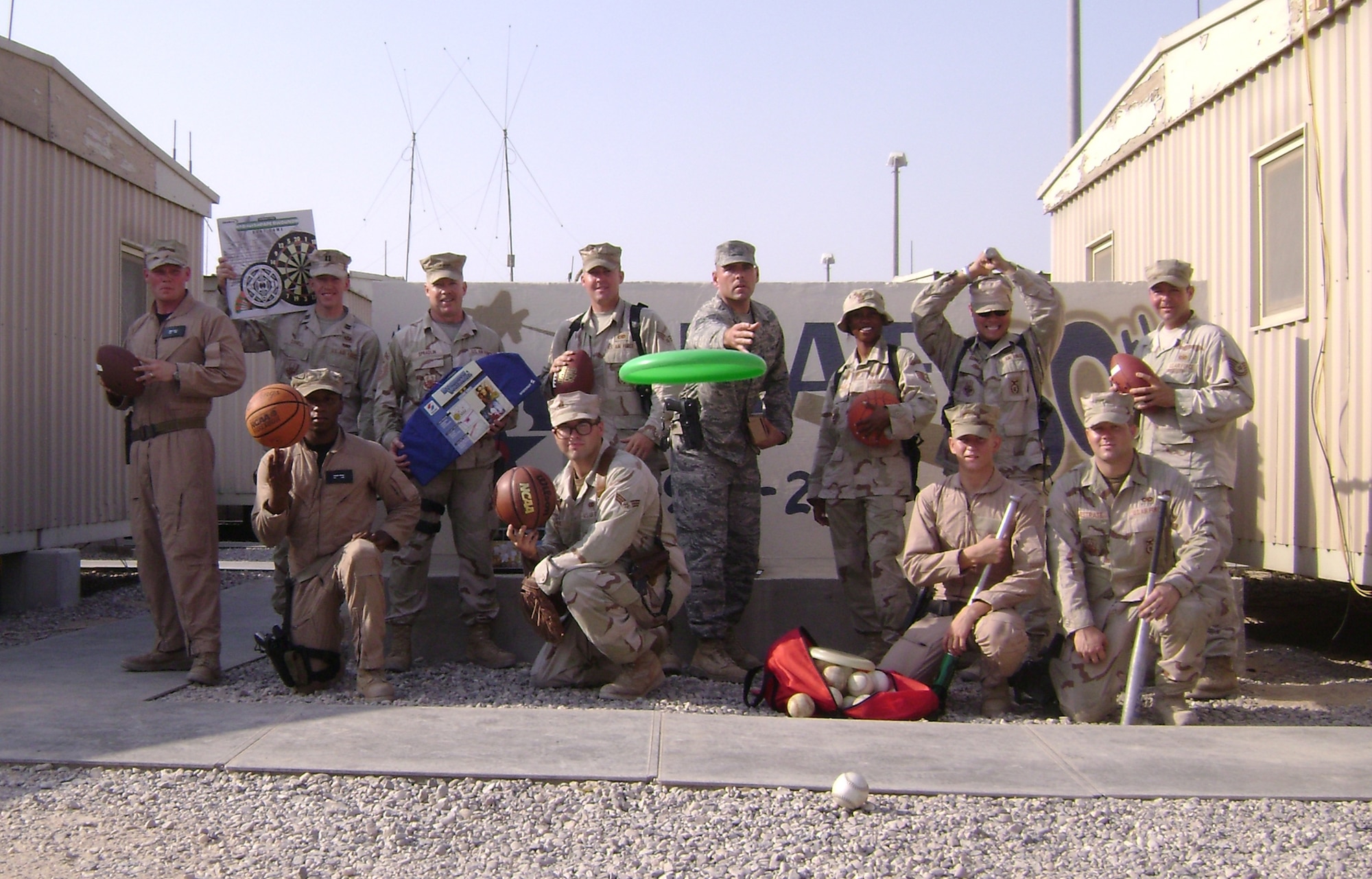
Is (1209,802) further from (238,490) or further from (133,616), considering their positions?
(238,490)

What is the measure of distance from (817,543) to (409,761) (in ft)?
13.4

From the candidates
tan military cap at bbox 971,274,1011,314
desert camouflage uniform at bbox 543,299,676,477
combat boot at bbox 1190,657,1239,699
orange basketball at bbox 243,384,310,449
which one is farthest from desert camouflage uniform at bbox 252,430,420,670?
combat boot at bbox 1190,657,1239,699

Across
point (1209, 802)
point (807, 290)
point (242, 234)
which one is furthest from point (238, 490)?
point (1209, 802)

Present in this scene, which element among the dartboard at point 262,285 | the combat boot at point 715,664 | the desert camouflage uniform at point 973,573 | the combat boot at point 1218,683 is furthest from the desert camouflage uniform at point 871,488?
the dartboard at point 262,285

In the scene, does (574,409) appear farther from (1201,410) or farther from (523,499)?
(1201,410)

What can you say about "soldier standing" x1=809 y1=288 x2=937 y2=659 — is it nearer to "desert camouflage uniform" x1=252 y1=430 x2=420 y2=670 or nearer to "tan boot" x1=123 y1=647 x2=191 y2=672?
"desert camouflage uniform" x1=252 y1=430 x2=420 y2=670

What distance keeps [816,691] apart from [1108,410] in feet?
6.16

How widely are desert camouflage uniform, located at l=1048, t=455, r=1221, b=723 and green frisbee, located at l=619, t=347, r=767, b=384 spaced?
1589mm

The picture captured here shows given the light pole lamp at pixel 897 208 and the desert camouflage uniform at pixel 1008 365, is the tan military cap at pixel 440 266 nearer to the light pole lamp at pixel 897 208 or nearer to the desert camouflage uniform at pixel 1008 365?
the desert camouflage uniform at pixel 1008 365

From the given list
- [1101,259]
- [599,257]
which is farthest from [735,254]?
[1101,259]

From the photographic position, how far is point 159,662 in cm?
589

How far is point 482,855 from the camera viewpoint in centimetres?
344

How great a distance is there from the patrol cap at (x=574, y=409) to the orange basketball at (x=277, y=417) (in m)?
1.18

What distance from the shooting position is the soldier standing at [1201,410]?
588 centimetres
